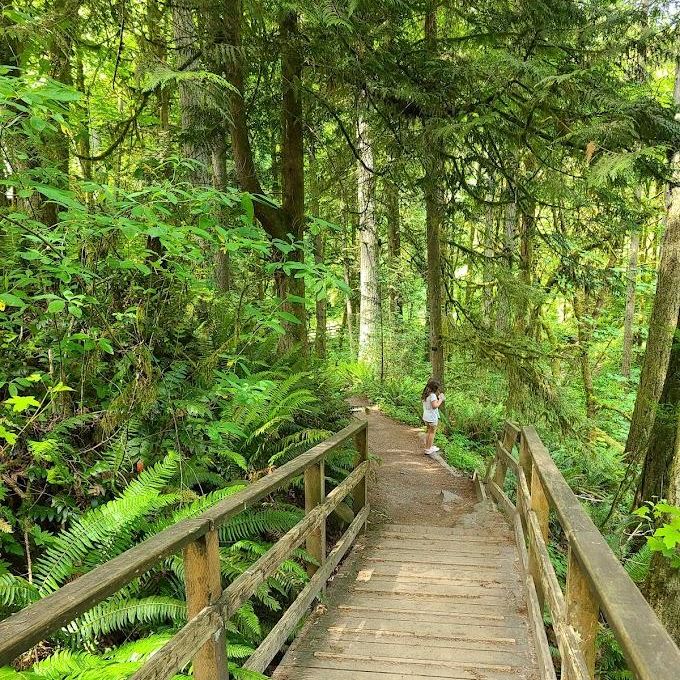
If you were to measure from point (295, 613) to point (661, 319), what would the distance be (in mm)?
8624

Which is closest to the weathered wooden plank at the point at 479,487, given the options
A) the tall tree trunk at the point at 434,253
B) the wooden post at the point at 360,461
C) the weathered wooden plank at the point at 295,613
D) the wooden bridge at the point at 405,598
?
the wooden bridge at the point at 405,598

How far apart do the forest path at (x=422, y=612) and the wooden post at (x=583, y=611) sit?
3.91 ft

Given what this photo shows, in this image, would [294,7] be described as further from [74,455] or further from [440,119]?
[74,455]

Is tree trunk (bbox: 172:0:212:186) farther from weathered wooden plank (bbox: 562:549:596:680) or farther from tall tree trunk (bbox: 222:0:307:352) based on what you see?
weathered wooden plank (bbox: 562:549:596:680)

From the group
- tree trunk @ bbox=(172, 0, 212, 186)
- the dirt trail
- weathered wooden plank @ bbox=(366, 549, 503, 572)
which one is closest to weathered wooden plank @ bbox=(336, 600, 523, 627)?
weathered wooden plank @ bbox=(366, 549, 503, 572)

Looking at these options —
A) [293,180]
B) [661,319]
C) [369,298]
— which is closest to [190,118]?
[293,180]

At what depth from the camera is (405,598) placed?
457 centimetres

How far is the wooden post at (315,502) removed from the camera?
4191 mm

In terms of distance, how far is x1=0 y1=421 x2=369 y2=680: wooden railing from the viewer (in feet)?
5.39

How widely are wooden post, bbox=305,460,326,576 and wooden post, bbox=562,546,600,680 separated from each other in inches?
83.9

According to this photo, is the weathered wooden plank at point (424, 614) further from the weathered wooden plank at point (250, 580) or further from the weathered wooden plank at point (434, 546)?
the weathered wooden plank at point (434, 546)

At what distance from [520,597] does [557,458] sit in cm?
764

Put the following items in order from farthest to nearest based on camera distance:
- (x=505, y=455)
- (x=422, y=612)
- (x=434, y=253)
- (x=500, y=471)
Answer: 1. (x=434, y=253)
2. (x=500, y=471)
3. (x=505, y=455)
4. (x=422, y=612)

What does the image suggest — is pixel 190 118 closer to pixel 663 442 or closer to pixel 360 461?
pixel 360 461
